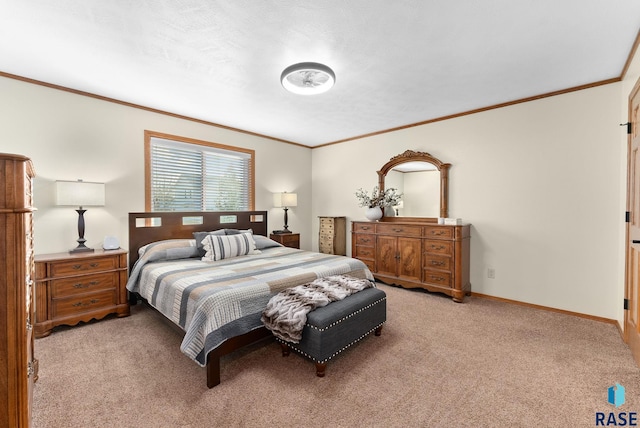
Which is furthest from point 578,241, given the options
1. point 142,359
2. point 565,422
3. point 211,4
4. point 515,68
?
point 142,359

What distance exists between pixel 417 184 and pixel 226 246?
3.09 m

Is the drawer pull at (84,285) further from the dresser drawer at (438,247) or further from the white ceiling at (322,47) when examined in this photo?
the dresser drawer at (438,247)

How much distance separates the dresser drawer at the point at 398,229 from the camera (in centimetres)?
418

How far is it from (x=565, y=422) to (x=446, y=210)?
2988 millimetres

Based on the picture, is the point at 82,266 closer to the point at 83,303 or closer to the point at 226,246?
the point at 83,303

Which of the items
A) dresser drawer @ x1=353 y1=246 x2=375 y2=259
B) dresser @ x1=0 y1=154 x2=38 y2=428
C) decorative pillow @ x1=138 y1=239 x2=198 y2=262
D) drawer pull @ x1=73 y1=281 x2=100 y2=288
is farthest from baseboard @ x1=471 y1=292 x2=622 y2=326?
drawer pull @ x1=73 y1=281 x2=100 y2=288

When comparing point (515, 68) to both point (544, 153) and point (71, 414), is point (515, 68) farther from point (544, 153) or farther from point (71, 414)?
point (71, 414)

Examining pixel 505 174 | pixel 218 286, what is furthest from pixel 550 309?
pixel 218 286

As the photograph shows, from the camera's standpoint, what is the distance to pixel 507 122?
12.3 ft

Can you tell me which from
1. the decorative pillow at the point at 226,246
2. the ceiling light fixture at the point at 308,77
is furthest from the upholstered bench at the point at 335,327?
the ceiling light fixture at the point at 308,77

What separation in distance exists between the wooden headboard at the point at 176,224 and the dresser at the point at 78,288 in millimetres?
521

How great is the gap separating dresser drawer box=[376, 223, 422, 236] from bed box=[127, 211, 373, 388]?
1182 millimetres

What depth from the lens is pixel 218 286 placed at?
2334 mm

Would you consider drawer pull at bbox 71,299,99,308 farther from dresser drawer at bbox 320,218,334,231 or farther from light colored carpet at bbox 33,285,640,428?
dresser drawer at bbox 320,218,334,231
